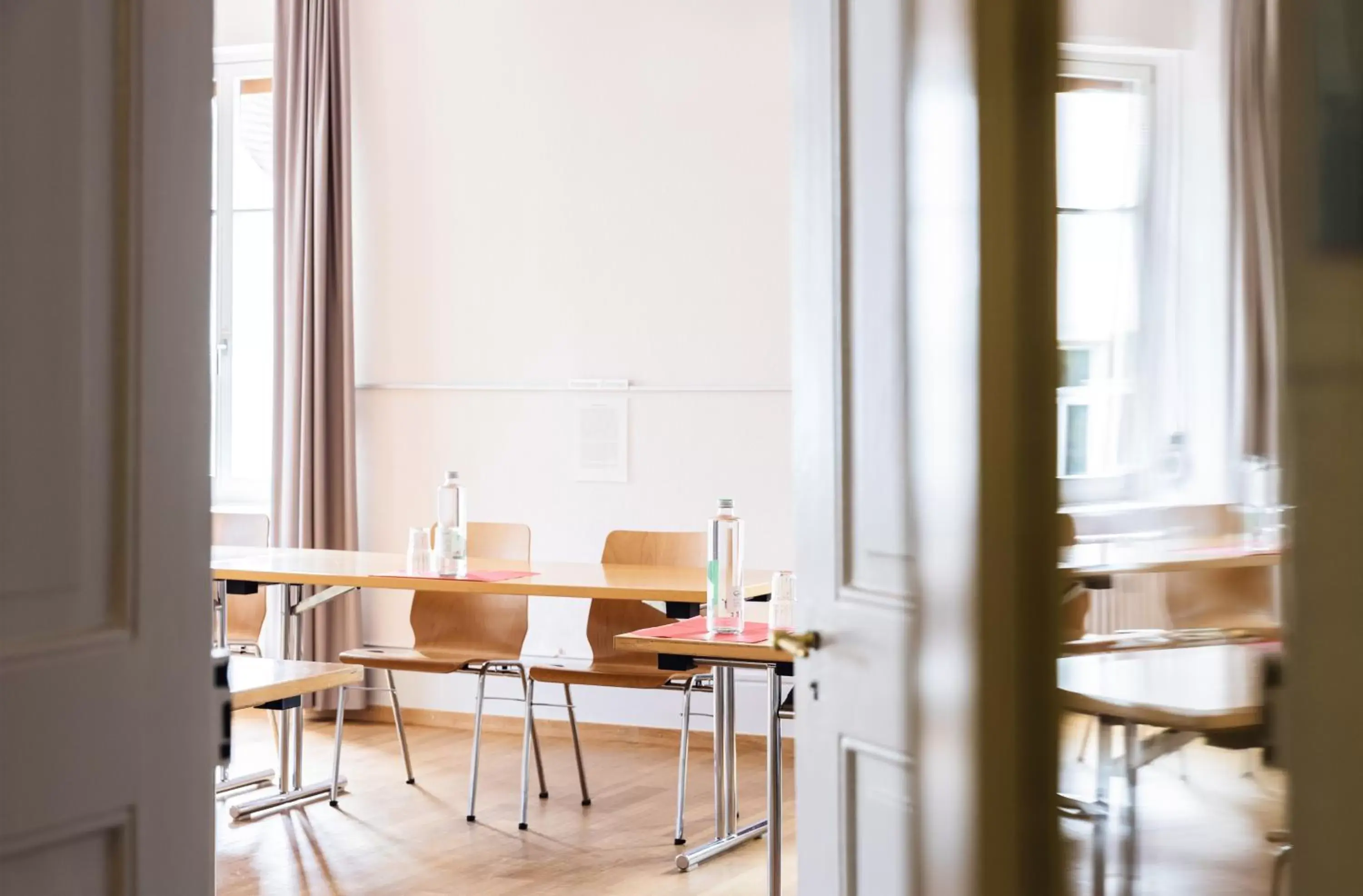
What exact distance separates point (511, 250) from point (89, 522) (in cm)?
491

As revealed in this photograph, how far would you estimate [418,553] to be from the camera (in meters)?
4.84

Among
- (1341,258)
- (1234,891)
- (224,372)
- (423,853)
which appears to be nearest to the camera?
(1341,258)

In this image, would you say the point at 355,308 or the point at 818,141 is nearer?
the point at 818,141

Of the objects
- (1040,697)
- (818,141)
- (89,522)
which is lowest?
(1040,697)

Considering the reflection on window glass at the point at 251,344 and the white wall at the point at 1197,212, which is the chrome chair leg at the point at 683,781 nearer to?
the reflection on window glass at the point at 251,344

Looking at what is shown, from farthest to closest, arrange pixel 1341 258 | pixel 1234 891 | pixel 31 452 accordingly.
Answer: pixel 31 452 → pixel 1234 891 → pixel 1341 258

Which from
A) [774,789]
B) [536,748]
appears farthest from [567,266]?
[774,789]

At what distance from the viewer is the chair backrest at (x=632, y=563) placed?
5012 mm

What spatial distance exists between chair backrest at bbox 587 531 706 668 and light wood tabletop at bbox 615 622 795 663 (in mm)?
1405

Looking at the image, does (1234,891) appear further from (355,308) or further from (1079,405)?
(355,308)

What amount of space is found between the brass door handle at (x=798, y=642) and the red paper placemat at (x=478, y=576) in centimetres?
263

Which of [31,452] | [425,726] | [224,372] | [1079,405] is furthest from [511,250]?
[1079,405]

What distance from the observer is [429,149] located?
6496 mm

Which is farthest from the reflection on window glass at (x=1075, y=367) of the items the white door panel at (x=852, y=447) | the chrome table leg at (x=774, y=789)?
the chrome table leg at (x=774, y=789)
